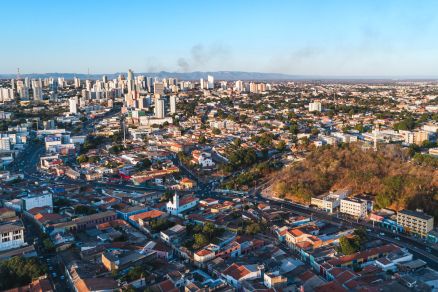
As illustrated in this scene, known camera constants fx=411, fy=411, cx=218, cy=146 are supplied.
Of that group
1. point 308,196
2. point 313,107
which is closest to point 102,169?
point 308,196

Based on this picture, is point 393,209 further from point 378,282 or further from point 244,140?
point 244,140

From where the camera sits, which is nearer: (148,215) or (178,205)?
(148,215)

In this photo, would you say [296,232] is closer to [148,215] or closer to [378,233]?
[378,233]

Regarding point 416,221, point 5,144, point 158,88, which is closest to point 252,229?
point 416,221

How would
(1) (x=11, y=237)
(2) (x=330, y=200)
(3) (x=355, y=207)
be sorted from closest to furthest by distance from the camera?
(1) (x=11, y=237)
(3) (x=355, y=207)
(2) (x=330, y=200)

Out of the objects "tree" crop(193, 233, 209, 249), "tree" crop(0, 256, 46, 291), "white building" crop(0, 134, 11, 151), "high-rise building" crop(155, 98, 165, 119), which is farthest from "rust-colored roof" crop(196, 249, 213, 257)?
"high-rise building" crop(155, 98, 165, 119)

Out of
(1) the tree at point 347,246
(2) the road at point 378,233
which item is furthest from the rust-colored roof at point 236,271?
(2) the road at point 378,233

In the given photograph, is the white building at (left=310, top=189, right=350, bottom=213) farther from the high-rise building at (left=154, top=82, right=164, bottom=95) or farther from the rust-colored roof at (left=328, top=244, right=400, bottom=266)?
the high-rise building at (left=154, top=82, right=164, bottom=95)

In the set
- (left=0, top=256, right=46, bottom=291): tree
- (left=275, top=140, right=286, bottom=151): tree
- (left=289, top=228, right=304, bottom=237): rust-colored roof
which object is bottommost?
(left=289, top=228, right=304, bottom=237): rust-colored roof
